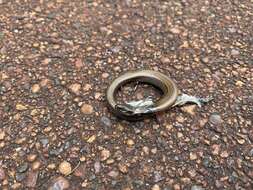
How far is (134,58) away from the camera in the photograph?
3854mm

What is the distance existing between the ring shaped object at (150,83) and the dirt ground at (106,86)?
82 millimetres

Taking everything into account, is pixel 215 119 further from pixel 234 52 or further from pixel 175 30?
pixel 175 30

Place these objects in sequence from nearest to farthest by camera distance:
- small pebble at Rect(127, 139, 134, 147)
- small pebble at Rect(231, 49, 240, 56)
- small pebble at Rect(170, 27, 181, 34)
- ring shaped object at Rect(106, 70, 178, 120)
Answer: small pebble at Rect(127, 139, 134, 147) → ring shaped object at Rect(106, 70, 178, 120) → small pebble at Rect(231, 49, 240, 56) → small pebble at Rect(170, 27, 181, 34)

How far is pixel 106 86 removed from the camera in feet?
11.6

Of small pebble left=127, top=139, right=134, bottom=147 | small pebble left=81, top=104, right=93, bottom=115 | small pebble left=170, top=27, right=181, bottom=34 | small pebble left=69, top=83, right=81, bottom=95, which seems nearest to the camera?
small pebble left=127, top=139, right=134, bottom=147

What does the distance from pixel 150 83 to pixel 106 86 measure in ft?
1.32

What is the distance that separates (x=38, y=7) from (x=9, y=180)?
2328 mm

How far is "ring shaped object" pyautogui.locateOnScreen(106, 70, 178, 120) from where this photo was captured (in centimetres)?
319

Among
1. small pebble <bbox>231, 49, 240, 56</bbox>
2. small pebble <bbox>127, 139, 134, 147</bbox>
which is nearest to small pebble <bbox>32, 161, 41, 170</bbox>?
small pebble <bbox>127, 139, 134, 147</bbox>

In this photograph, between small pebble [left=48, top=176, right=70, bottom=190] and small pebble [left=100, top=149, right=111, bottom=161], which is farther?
small pebble [left=100, top=149, right=111, bottom=161]

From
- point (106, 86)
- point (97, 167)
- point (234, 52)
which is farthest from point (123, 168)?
point (234, 52)

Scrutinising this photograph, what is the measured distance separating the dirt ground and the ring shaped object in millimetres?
82

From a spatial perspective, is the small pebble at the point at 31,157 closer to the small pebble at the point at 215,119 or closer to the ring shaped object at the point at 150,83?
the ring shaped object at the point at 150,83

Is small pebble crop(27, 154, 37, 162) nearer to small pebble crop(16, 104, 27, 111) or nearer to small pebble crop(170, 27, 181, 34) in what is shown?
small pebble crop(16, 104, 27, 111)
